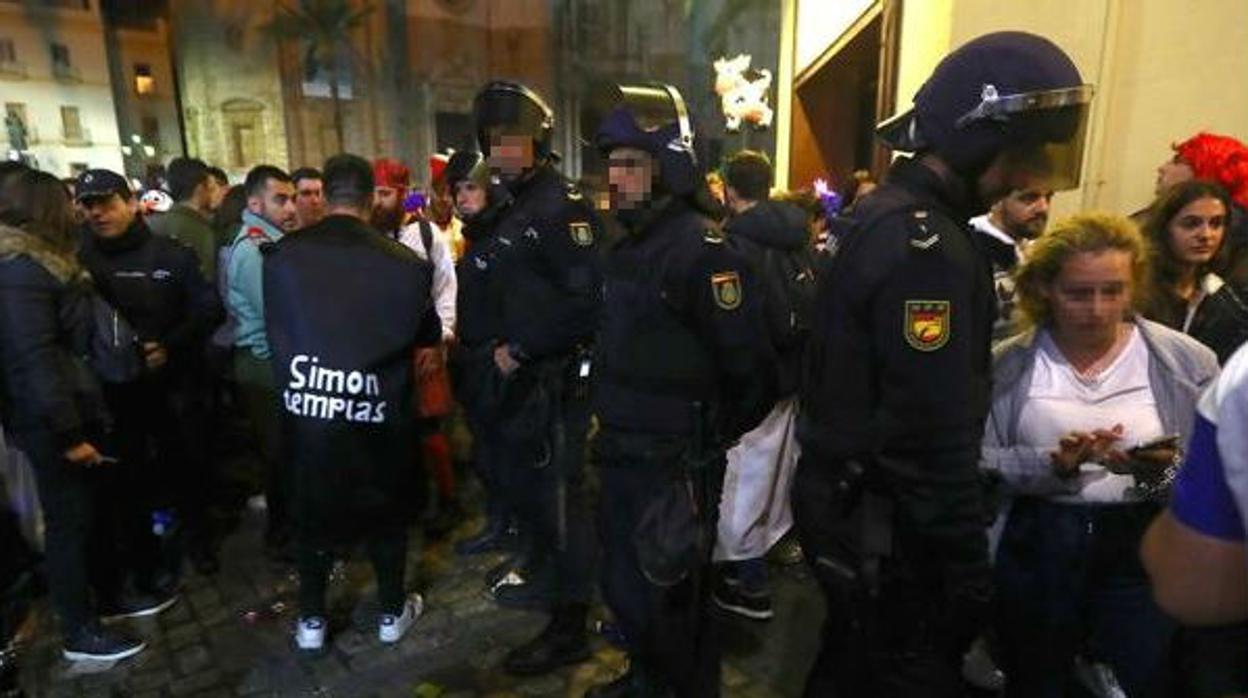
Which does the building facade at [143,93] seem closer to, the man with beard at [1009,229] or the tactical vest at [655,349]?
the tactical vest at [655,349]

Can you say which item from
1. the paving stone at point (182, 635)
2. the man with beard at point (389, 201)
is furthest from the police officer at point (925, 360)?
the man with beard at point (389, 201)

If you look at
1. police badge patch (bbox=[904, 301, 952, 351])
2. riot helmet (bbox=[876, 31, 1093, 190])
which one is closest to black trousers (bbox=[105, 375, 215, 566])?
police badge patch (bbox=[904, 301, 952, 351])

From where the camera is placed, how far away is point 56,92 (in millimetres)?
22156

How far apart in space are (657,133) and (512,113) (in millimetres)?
1211

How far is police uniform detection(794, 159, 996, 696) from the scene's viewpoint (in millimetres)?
1778

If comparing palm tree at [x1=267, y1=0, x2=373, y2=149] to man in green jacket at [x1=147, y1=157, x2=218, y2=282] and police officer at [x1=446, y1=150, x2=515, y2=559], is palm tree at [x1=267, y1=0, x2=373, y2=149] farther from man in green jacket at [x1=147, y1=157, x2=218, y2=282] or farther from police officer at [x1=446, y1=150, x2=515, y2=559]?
police officer at [x1=446, y1=150, x2=515, y2=559]

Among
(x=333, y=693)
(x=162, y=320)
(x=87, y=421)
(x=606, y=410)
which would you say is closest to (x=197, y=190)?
(x=162, y=320)

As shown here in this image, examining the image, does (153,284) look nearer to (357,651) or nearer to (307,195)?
(307,195)

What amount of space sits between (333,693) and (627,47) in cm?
2393

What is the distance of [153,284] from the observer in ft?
12.6

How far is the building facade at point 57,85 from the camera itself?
2130 cm

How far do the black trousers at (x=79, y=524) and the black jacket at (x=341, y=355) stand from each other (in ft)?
2.97

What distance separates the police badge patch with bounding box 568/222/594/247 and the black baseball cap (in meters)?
2.24

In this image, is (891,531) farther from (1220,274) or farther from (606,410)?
(1220,274)
